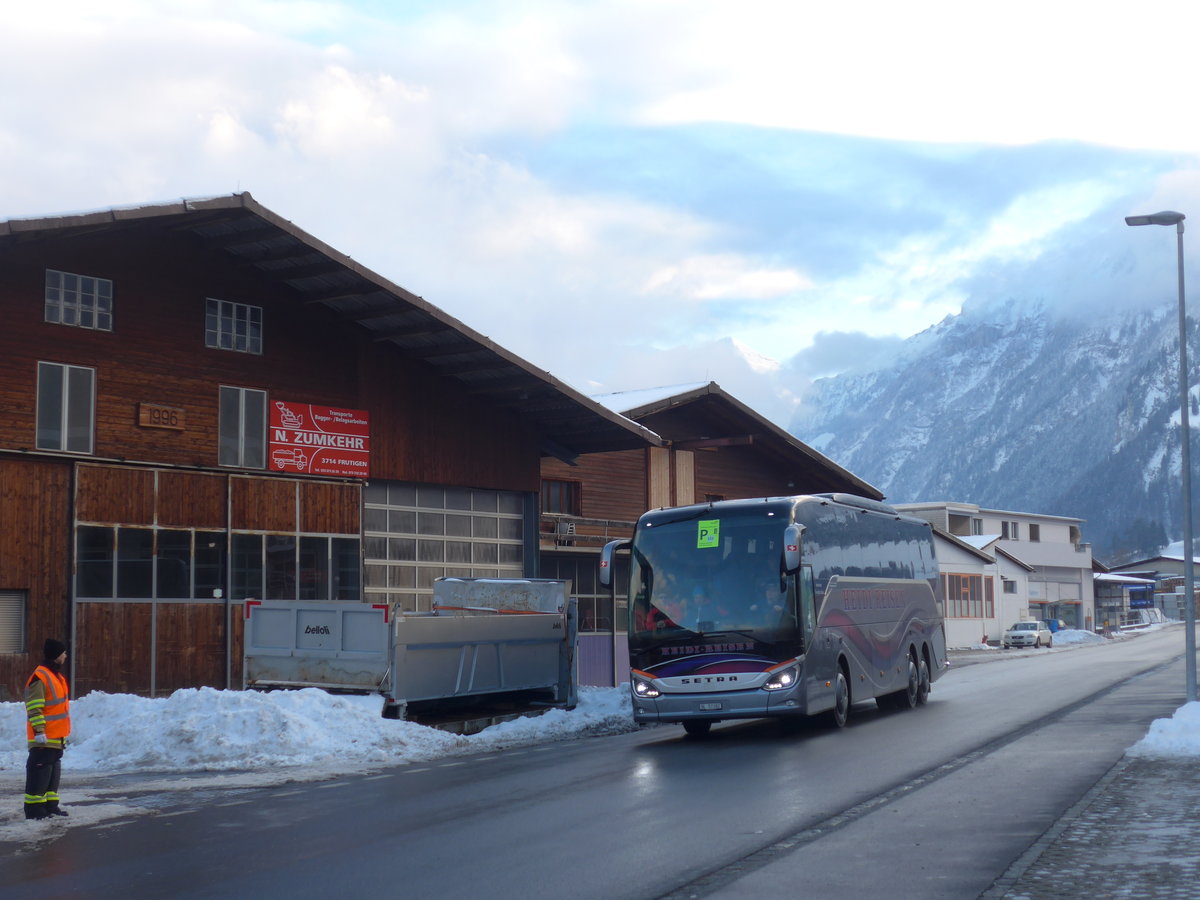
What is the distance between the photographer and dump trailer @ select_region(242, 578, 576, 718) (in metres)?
21.0

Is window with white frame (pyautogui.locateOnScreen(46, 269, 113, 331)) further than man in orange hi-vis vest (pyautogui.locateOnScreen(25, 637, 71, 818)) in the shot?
Yes

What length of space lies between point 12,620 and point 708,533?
12157 mm

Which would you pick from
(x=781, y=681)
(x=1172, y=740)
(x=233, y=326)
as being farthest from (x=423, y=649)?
(x=1172, y=740)

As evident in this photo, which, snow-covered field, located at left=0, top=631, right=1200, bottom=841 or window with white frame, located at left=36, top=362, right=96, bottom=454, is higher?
window with white frame, located at left=36, top=362, right=96, bottom=454

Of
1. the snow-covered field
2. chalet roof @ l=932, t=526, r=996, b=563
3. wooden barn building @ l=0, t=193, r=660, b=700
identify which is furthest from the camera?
chalet roof @ l=932, t=526, r=996, b=563

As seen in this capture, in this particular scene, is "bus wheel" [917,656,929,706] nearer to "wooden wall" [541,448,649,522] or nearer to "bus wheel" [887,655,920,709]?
"bus wheel" [887,655,920,709]

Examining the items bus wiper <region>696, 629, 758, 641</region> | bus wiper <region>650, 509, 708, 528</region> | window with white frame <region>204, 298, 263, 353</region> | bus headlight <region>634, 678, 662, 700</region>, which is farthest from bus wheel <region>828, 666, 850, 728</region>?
window with white frame <region>204, 298, 263, 353</region>

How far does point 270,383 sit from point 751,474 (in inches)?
852

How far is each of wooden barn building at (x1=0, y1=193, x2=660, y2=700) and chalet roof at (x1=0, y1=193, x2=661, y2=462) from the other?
6cm

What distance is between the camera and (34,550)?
2391cm

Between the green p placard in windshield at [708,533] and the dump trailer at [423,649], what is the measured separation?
4.34 metres

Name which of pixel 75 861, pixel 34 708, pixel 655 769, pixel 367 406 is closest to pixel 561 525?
pixel 367 406

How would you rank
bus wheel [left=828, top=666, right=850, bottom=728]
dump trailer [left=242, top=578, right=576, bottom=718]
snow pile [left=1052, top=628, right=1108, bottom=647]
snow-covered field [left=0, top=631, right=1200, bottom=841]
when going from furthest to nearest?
1. snow pile [left=1052, top=628, right=1108, bottom=647]
2. dump trailer [left=242, top=578, right=576, bottom=718]
3. bus wheel [left=828, top=666, right=850, bottom=728]
4. snow-covered field [left=0, top=631, right=1200, bottom=841]

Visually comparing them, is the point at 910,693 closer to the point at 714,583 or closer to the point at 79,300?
the point at 714,583
